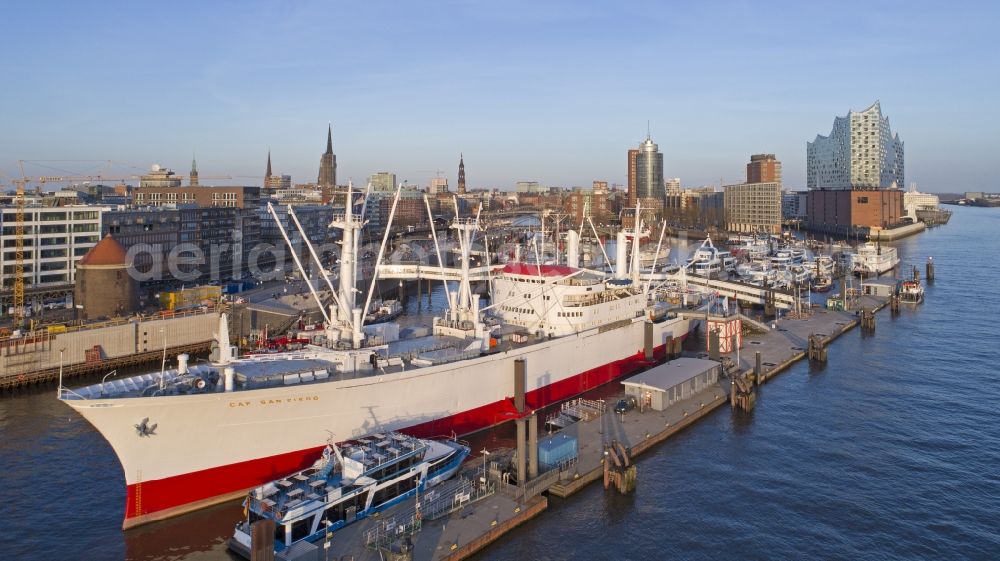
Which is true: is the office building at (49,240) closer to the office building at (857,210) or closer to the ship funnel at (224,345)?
the ship funnel at (224,345)

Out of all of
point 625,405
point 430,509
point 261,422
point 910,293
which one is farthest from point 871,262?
point 261,422

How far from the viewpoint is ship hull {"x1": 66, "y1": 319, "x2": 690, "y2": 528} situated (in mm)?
16922

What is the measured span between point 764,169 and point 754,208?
46035 millimetres

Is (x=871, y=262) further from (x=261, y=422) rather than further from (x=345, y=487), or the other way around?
(x=261, y=422)

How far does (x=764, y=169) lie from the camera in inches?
7151

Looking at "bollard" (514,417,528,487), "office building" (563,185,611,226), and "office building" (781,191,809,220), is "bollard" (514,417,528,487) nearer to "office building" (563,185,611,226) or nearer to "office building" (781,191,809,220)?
"office building" (563,185,611,226)

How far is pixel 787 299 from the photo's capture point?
48688 mm

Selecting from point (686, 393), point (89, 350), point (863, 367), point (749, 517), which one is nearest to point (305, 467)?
point (749, 517)

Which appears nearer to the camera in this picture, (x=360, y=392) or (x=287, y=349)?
(x=360, y=392)

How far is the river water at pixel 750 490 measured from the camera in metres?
16.5

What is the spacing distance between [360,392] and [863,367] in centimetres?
2687

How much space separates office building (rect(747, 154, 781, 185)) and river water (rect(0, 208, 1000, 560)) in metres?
161

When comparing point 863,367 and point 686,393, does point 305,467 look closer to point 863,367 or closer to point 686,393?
point 686,393

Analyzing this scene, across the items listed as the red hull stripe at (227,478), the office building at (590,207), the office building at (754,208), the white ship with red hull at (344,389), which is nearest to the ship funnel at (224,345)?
the white ship with red hull at (344,389)
